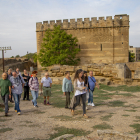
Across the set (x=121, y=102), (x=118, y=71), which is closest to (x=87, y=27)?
(x=118, y=71)

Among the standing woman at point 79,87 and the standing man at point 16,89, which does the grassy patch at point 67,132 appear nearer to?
the standing woman at point 79,87

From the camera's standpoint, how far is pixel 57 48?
26281 mm

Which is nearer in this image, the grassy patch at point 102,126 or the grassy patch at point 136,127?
the grassy patch at point 136,127

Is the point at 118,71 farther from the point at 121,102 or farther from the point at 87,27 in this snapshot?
the point at 87,27

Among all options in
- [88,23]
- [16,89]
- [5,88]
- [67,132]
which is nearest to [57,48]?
[88,23]

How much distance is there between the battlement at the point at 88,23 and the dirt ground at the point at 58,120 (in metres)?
21.9

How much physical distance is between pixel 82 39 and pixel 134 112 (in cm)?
2286

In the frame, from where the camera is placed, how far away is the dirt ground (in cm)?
507

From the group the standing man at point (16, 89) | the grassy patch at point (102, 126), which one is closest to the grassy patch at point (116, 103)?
the grassy patch at point (102, 126)

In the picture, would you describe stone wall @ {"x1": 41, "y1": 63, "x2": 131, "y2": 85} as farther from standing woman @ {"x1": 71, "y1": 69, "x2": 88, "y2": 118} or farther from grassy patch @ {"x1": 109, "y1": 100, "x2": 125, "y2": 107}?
standing woman @ {"x1": 71, "y1": 69, "x2": 88, "y2": 118}

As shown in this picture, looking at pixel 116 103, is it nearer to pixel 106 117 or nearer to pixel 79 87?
pixel 106 117

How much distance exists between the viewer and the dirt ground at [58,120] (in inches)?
200

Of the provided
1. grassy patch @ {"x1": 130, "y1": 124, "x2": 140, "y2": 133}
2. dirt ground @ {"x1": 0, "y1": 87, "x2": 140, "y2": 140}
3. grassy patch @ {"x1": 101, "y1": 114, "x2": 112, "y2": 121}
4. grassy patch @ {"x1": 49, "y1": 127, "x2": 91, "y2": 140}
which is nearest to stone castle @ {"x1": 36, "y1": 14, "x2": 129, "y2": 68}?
dirt ground @ {"x1": 0, "y1": 87, "x2": 140, "y2": 140}

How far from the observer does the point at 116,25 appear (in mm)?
27844
